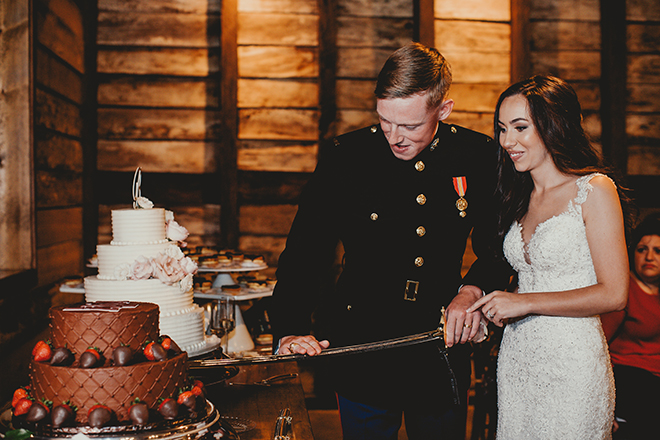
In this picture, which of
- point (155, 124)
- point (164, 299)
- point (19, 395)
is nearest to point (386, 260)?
point (164, 299)

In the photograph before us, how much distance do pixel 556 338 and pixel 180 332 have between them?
144cm

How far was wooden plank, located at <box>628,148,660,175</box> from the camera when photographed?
4.64m

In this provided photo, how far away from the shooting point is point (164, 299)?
230 cm

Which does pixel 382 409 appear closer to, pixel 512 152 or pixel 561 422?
pixel 561 422

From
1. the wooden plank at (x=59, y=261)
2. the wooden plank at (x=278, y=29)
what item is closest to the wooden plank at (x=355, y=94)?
the wooden plank at (x=278, y=29)

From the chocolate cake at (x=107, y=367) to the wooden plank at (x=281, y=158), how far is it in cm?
304

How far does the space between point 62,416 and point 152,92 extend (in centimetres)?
361

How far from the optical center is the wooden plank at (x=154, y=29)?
4.43 m

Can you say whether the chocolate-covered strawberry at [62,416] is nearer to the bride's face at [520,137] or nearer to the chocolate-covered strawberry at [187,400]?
the chocolate-covered strawberry at [187,400]

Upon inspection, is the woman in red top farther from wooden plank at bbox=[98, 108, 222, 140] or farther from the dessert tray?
wooden plank at bbox=[98, 108, 222, 140]

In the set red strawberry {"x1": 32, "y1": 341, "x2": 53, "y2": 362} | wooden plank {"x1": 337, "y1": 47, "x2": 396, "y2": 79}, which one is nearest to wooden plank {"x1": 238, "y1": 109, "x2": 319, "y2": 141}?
wooden plank {"x1": 337, "y1": 47, "x2": 396, "y2": 79}

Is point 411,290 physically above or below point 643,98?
below

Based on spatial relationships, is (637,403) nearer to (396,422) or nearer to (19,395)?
(396,422)

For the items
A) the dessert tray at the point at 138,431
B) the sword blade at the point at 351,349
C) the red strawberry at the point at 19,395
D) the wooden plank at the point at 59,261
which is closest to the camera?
the dessert tray at the point at 138,431
